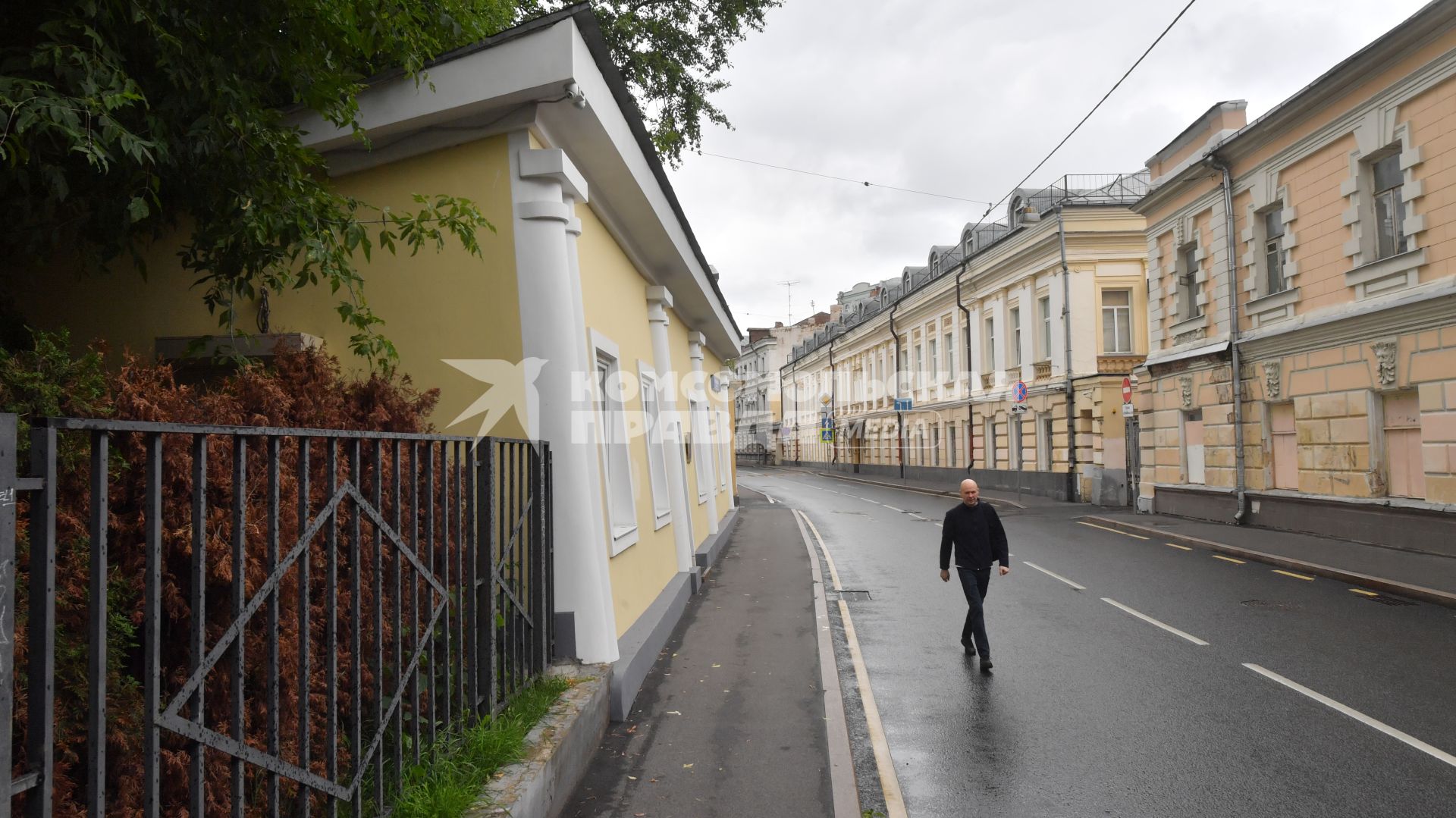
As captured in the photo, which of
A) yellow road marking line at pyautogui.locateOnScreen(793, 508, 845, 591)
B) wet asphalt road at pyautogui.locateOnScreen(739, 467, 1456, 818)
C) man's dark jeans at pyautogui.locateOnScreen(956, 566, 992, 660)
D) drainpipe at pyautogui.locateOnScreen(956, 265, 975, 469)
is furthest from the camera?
drainpipe at pyautogui.locateOnScreen(956, 265, 975, 469)

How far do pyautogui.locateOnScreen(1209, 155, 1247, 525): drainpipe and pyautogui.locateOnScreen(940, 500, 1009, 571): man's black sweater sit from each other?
13.2 meters

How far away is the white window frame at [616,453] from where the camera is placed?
25.0ft

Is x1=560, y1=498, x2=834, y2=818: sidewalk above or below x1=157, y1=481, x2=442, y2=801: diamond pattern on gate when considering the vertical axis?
below

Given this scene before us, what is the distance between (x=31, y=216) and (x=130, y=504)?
11.1ft

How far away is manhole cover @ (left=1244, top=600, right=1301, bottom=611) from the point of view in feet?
34.3

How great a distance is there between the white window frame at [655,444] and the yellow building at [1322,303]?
11786mm

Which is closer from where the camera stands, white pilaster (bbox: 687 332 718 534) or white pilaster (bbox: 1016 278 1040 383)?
white pilaster (bbox: 687 332 718 534)

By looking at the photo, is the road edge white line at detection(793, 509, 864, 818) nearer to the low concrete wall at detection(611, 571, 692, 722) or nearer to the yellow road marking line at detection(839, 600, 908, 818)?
the yellow road marking line at detection(839, 600, 908, 818)

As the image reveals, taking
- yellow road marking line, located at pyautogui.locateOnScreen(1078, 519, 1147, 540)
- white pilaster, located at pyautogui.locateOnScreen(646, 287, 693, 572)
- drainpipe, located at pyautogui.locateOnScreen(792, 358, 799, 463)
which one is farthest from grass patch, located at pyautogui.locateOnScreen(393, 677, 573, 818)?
drainpipe, located at pyautogui.locateOnScreen(792, 358, 799, 463)

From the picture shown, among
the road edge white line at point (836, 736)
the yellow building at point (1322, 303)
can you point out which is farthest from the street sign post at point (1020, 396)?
the road edge white line at point (836, 736)

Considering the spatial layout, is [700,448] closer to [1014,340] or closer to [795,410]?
[1014,340]

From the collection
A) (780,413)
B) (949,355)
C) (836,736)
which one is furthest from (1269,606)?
(780,413)

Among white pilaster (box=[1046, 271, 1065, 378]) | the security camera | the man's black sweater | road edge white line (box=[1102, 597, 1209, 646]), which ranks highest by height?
white pilaster (box=[1046, 271, 1065, 378])

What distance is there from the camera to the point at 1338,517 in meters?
16.3
